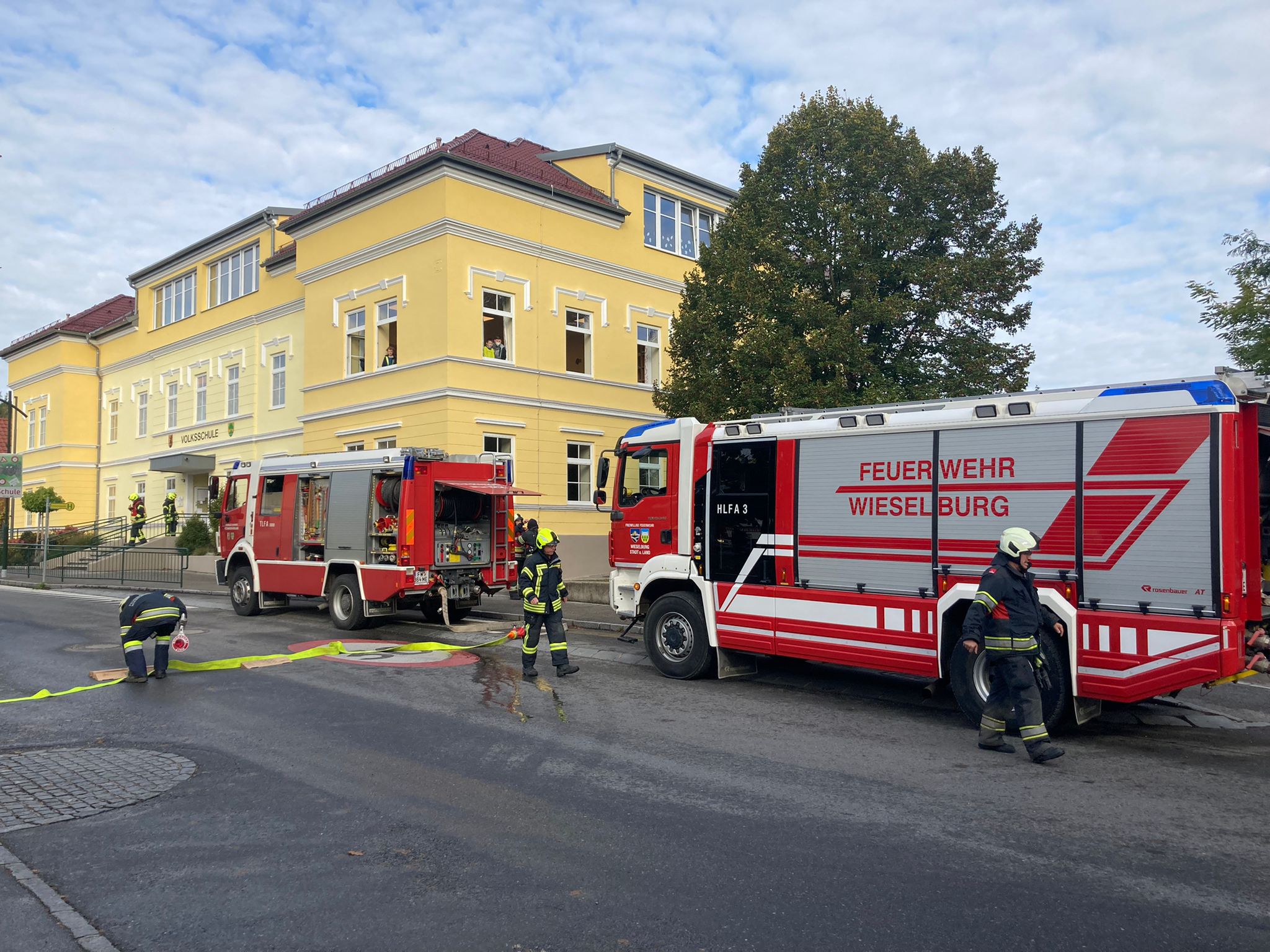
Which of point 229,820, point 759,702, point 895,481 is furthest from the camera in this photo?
point 759,702

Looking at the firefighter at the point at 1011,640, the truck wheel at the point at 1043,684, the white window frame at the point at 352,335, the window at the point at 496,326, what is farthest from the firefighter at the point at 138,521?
the firefighter at the point at 1011,640

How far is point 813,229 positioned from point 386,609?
33.0 feet

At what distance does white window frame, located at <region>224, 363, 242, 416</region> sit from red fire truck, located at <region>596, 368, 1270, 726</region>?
24789mm

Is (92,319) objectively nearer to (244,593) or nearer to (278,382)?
(278,382)

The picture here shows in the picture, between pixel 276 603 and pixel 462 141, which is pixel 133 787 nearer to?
pixel 276 603

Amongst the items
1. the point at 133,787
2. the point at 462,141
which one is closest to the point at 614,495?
the point at 133,787

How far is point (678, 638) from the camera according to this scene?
34.1ft

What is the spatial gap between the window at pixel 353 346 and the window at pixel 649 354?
7.69 meters

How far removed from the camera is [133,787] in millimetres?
6156

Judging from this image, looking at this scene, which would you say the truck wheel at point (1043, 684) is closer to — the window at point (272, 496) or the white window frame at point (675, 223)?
the window at point (272, 496)

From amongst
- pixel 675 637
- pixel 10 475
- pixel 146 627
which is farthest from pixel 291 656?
pixel 10 475

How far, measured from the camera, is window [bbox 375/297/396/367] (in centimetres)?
2389

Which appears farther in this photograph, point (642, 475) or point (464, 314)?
Answer: point (464, 314)

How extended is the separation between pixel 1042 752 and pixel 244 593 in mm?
14431
